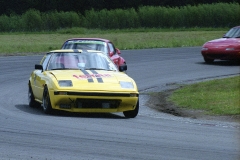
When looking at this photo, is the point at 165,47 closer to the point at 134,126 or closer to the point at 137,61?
the point at 137,61

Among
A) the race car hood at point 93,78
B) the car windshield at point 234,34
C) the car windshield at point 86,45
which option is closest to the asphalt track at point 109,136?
the race car hood at point 93,78

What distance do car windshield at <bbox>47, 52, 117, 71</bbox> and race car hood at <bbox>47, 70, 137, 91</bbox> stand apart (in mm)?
331

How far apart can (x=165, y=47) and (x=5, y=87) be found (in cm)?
2056

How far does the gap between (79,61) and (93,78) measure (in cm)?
111

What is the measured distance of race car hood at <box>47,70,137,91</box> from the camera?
1384cm

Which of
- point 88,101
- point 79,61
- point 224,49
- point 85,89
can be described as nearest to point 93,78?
point 85,89

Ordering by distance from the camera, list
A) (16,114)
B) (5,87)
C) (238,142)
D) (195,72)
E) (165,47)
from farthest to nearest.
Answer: (165,47) < (195,72) < (5,87) < (16,114) < (238,142)

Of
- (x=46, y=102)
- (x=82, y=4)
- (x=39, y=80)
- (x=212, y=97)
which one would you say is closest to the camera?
(x=46, y=102)

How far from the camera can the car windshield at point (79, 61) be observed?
15.1m

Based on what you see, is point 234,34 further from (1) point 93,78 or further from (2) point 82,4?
(2) point 82,4

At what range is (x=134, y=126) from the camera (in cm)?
1237

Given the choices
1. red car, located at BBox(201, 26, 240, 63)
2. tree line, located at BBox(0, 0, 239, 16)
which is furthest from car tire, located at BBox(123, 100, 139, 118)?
tree line, located at BBox(0, 0, 239, 16)

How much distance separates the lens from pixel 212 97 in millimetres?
17797

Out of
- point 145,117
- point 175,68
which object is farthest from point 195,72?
point 145,117
